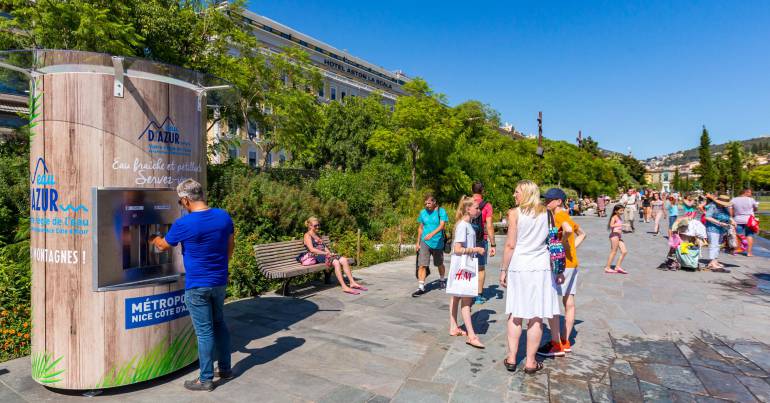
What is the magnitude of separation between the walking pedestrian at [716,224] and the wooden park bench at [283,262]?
28.3 ft

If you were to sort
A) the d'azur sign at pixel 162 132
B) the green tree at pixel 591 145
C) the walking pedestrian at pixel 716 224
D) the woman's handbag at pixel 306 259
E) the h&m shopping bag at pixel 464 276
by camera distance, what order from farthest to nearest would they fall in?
the green tree at pixel 591 145, the walking pedestrian at pixel 716 224, the woman's handbag at pixel 306 259, the h&m shopping bag at pixel 464 276, the d'azur sign at pixel 162 132

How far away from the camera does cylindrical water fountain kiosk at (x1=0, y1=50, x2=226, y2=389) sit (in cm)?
373

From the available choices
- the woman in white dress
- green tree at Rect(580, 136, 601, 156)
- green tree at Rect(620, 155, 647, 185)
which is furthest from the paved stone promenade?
green tree at Rect(620, 155, 647, 185)

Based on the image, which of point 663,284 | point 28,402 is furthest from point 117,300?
point 663,284

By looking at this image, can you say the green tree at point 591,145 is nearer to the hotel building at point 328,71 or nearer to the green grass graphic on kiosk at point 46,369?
the hotel building at point 328,71

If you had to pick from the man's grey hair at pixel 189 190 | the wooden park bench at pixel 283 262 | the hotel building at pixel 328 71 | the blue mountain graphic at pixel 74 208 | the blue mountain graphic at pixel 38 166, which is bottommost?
the wooden park bench at pixel 283 262

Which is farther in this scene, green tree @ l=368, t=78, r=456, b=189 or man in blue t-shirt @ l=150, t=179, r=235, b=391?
green tree @ l=368, t=78, r=456, b=189

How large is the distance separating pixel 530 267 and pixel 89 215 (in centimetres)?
380

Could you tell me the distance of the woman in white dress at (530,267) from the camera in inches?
162

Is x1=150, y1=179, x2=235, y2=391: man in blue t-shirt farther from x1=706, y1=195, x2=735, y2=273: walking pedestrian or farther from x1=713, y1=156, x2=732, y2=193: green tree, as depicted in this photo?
x1=713, y1=156, x2=732, y2=193: green tree

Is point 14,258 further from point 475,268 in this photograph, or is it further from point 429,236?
point 475,268

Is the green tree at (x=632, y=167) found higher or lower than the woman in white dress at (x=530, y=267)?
higher

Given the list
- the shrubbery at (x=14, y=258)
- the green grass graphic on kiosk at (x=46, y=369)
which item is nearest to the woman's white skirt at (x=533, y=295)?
the green grass graphic on kiosk at (x=46, y=369)

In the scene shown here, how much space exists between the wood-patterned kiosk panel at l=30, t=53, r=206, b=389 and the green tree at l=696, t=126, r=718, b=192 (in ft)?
316
